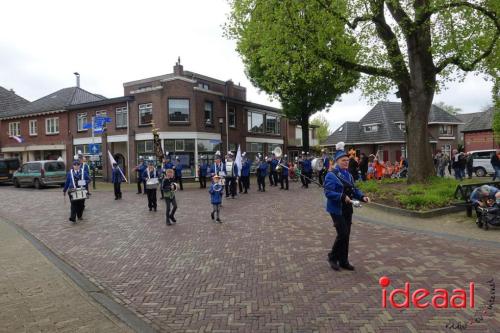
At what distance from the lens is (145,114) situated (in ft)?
86.2

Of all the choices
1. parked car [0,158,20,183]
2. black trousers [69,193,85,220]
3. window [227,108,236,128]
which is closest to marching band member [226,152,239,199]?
black trousers [69,193,85,220]

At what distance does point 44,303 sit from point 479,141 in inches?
1877

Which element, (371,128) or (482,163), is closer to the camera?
(482,163)

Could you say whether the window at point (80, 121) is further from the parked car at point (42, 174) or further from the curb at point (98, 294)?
the curb at point (98, 294)

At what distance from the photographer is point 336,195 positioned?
5.71 m

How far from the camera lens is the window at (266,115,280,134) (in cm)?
3572

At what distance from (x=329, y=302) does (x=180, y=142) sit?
22.3m

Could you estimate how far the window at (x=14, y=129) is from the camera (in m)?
34.3

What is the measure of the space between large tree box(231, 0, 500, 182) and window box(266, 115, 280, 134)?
21064 mm

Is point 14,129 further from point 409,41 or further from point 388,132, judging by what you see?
point 388,132

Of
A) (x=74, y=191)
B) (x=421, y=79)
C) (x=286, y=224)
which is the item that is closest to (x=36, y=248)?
(x=74, y=191)

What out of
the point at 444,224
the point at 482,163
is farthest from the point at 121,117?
the point at 482,163

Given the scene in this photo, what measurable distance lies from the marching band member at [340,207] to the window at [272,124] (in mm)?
29723

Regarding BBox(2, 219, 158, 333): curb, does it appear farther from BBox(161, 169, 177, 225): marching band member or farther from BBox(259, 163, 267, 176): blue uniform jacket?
BBox(259, 163, 267, 176): blue uniform jacket
